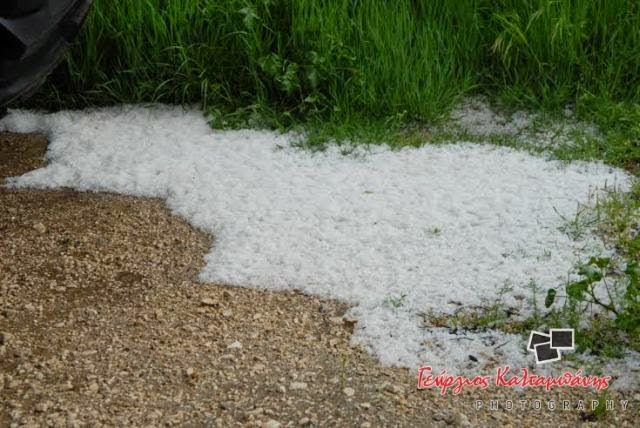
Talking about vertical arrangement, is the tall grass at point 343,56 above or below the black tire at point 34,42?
below

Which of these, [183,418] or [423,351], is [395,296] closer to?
[423,351]

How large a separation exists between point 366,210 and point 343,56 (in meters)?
1.24

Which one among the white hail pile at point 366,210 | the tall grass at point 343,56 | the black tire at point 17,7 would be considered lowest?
the white hail pile at point 366,210

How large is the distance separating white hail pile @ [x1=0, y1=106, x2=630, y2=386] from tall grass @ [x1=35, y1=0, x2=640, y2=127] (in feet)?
0.81

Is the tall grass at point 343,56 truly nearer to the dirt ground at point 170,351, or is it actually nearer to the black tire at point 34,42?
the dirt ground at point 170,351

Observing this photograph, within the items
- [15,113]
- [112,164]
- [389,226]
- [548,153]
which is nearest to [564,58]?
[548,153]

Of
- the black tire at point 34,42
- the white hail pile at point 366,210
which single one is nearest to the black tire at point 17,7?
the black tire at point 34,42

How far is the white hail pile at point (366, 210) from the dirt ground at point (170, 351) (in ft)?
0.48

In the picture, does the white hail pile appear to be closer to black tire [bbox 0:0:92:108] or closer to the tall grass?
the tall grass

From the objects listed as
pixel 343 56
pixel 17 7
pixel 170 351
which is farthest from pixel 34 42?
pixel 343 56

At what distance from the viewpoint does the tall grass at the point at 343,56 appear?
5.05m

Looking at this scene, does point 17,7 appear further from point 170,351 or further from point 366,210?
point 366,210

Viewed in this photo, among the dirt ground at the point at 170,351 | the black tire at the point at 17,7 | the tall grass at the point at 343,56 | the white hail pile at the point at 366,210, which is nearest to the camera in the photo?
the dirt ground at the point at 170,351

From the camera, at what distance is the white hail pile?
3.52 meters
